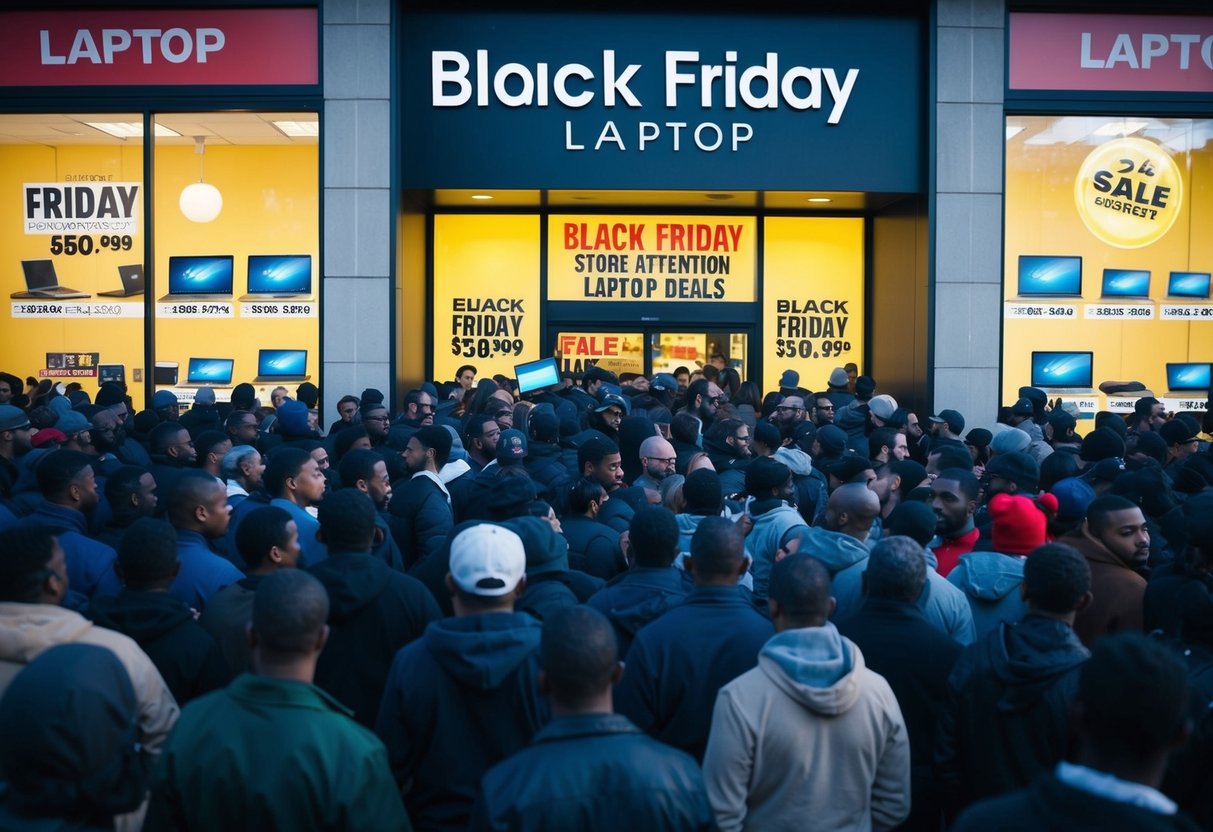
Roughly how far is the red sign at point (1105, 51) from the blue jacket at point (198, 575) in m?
13.7

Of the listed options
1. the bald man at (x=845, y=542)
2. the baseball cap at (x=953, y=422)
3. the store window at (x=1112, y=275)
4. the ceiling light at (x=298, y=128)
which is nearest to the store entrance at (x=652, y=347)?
the store window at (x=1112, y=275)

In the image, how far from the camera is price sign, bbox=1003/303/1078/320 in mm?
17141

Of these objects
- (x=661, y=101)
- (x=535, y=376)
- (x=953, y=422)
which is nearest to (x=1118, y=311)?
(x=953, y=422)

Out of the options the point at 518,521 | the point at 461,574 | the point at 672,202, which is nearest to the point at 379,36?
the point at 672,202

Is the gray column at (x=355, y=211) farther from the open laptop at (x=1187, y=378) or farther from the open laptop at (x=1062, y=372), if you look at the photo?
the open laptop at (x=1187, y=378)

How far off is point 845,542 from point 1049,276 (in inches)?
496

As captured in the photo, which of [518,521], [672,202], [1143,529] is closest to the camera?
[518,521]

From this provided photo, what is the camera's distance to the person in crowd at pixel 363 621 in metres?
4.86

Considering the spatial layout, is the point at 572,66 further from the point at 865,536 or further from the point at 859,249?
the point at 865,536

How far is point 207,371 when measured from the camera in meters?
17.2

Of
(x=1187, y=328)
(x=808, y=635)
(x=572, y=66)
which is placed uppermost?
(x=572, y=66)

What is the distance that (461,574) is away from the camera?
14.2ft

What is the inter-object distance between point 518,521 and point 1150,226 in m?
14.7

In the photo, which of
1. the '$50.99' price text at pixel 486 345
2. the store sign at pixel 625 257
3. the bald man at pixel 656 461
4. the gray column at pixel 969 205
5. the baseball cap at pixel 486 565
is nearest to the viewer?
the baseball cap at pixel 486 565
